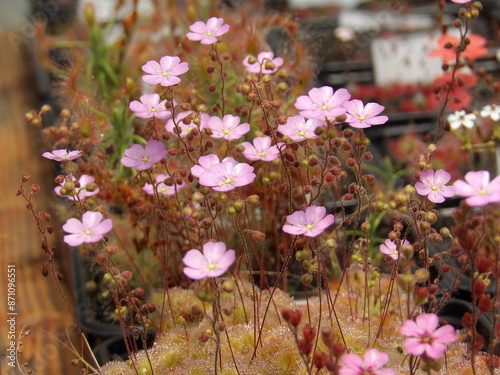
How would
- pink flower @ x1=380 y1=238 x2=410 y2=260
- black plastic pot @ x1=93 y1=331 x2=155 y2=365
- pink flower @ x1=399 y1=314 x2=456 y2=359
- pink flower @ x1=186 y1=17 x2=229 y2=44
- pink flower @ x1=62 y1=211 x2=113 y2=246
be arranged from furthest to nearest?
black plastic pot @ x1=93 y1=331 x2=155 y2=365 < pink flower @ x1=186 y1=17 x2=229 y2=44 < pink flower @ x1=380 y1=238 x2=410 y2=260 < pink flower @ x1=62 y1=211 x2=113 y2=246 < pink flower @ x1=399 y1=314 x2=456 y2=359

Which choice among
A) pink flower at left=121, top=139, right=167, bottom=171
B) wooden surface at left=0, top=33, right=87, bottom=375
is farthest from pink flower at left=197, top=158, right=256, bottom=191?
wooden surface at left=0, top=33, right=87, bottom=375

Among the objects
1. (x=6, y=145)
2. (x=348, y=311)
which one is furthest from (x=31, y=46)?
(x=348, y=311)

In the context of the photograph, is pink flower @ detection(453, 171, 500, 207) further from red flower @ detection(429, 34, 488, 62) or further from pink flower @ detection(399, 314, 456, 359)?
red flower @ detection(429, 34, 488, 62)

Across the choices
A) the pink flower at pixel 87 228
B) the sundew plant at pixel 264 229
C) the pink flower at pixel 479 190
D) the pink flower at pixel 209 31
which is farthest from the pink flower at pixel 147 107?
the pink flower at pixel 479 190

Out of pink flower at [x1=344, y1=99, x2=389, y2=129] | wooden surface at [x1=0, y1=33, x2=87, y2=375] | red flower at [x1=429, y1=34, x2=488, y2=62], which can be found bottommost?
wooden surface at [x1=0, y1=33, x2=87, y2=375]

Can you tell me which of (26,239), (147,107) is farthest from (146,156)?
(26,239)
